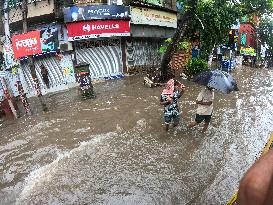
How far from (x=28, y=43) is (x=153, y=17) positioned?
8.29 meters

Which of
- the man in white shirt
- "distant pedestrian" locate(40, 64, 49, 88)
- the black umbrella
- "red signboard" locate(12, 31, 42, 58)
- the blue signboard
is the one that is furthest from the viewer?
"distant pedestrian" locate(40, 64, 49, 88)

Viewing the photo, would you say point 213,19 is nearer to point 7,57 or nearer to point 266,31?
point 7,57

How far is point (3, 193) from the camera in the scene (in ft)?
20.4

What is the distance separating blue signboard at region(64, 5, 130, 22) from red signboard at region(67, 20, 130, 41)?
26cm

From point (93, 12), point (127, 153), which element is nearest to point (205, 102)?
point (127, 153)

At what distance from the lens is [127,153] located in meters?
7.48

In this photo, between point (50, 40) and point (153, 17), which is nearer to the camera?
point (50, 40)

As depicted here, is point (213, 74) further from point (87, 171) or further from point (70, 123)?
point (70, 123)

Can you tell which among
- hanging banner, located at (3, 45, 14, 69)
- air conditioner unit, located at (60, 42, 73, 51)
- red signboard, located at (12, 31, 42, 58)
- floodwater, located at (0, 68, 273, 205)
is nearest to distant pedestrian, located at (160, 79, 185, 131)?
floodwater, located at (0, 68, 273, 205)

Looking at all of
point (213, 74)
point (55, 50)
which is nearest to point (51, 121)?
point (213, 74)

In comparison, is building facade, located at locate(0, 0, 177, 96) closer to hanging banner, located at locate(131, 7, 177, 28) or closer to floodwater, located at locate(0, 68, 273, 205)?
hanging banner, located at locate(131, 7, 177, 28)

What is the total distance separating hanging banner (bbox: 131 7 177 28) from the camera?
1942cm

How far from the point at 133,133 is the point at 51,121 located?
11.0 ft

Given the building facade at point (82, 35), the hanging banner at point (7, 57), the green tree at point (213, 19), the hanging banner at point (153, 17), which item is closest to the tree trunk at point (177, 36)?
the green tree at point (213, 19)
